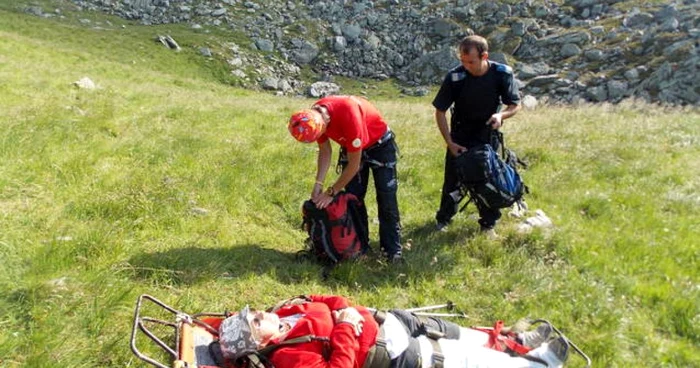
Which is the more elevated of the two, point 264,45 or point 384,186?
point 384,186

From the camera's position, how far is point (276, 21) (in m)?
67.3

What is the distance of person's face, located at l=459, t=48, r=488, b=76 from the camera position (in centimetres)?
726

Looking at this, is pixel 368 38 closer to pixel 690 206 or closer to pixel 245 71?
pixel 245 71

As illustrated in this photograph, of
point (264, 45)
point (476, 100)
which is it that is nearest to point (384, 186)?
point (476, 100)

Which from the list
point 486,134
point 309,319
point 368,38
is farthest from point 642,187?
point 368,38

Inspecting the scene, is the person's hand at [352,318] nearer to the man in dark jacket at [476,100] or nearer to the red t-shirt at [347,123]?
the red t-shirt at [347,123]

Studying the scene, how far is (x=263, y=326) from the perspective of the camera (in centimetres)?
486

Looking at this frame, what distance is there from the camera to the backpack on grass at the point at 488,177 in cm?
748

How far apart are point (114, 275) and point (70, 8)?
221 feet

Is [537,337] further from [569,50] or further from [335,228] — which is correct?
[569,50]

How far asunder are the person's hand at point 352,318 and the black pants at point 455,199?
374 centimetres

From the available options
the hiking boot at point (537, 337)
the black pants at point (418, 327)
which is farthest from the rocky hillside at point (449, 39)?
the black pants at point (418, 327)

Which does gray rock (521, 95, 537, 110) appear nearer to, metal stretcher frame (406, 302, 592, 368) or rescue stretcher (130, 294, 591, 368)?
metal stretcher frame (406, 302, 592, 368)

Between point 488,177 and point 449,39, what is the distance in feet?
197
